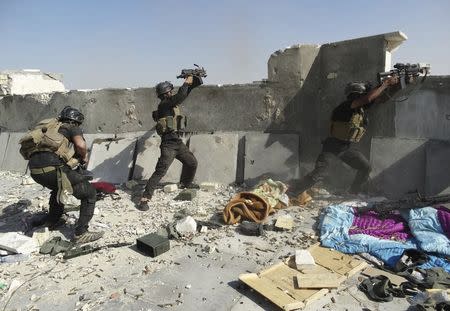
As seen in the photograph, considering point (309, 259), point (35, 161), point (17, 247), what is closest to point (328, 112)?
point (309, 259)

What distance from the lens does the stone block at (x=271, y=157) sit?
5.69m

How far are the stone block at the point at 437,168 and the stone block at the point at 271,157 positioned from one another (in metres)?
1.76

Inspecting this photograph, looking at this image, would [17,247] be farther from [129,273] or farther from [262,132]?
[262,132]

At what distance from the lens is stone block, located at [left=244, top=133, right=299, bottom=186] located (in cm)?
569

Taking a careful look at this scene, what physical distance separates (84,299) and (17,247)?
127 cm

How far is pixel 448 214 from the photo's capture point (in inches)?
148

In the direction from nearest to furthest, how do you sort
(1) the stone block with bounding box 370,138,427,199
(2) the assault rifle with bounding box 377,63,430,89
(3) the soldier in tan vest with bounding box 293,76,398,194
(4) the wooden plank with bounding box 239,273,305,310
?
1. (4) the wooden plank with bounding box 239,273,305,310
2. (2) the assault rifle with bounding box 377,63,430,89
3. (3) the soldier in tan vest with bounding box 293,76,398,194
4. (1) the stone block with bounding box 370,138,427,199

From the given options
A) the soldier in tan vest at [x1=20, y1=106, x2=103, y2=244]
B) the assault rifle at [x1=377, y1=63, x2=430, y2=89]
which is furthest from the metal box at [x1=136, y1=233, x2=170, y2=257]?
the assault rifle at [x1=377, y1=63, x2=430, y2=89]

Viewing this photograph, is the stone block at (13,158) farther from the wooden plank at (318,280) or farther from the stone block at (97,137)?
the wooden plank at (318,280)

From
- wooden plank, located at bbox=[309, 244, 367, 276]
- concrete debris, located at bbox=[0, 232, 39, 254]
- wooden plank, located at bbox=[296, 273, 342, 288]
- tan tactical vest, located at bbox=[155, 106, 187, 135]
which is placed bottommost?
concrete debris, located at bbox=[0, 232, 39, 254]

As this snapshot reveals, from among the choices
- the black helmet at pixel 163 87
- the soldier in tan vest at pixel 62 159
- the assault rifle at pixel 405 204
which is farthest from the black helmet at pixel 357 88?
the soldier in tan vest at pixel 62 159

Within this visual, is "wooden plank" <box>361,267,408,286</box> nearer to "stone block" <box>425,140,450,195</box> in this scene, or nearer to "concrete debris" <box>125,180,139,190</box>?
"stone block" <box>425,140,450,195</box>

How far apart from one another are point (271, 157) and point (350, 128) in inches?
58.5

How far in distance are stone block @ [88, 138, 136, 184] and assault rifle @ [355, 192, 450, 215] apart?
393 centimetres
